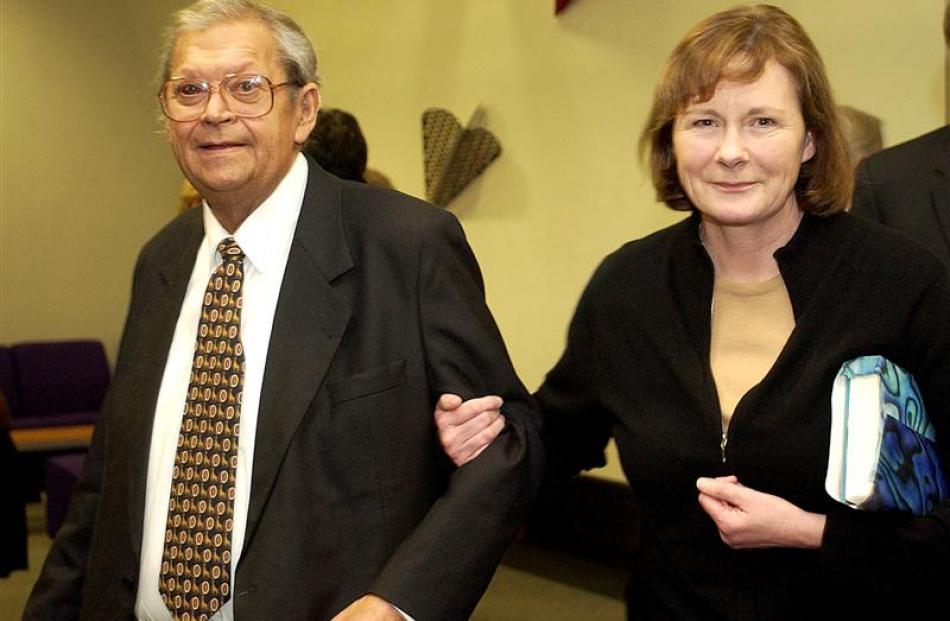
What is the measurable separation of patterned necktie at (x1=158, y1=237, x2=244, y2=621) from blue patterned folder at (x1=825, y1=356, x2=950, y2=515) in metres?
0.91

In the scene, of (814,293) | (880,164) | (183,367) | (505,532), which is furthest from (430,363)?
(880,164)

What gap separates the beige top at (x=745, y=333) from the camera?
6.46 feet

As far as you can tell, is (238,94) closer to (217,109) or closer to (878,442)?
(217,109)

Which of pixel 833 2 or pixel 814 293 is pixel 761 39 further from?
pixel 833 2

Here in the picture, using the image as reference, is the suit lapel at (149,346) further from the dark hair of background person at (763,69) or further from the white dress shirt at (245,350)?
the dark hair of background person at (763,69)

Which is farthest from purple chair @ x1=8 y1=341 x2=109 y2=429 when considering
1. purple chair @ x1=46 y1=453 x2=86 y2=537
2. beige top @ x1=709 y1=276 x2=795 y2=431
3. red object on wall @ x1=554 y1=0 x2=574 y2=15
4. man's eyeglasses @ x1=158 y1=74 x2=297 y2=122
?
beige top @ x1=709 y1=276 x2=795 y2=431

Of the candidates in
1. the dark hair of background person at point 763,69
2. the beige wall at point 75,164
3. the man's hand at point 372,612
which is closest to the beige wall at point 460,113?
the beige wall at point 75,164

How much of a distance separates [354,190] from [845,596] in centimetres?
103

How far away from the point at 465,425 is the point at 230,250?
1.73 ft

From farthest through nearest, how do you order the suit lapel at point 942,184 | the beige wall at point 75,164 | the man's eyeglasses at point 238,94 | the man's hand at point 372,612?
the beige wall at point 75,164, the suit lapel at point 942,184, the man's eyeglasses at point 238,94, the man's hand at point 372,612

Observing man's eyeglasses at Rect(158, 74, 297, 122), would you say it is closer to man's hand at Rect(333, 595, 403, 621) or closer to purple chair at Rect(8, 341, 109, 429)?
man's hand at Rect(333, 595, 403, 621)

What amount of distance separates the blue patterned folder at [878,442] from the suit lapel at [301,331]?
774mm

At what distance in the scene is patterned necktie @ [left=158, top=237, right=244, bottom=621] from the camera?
2.00 metres

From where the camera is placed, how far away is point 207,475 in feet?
6.64
